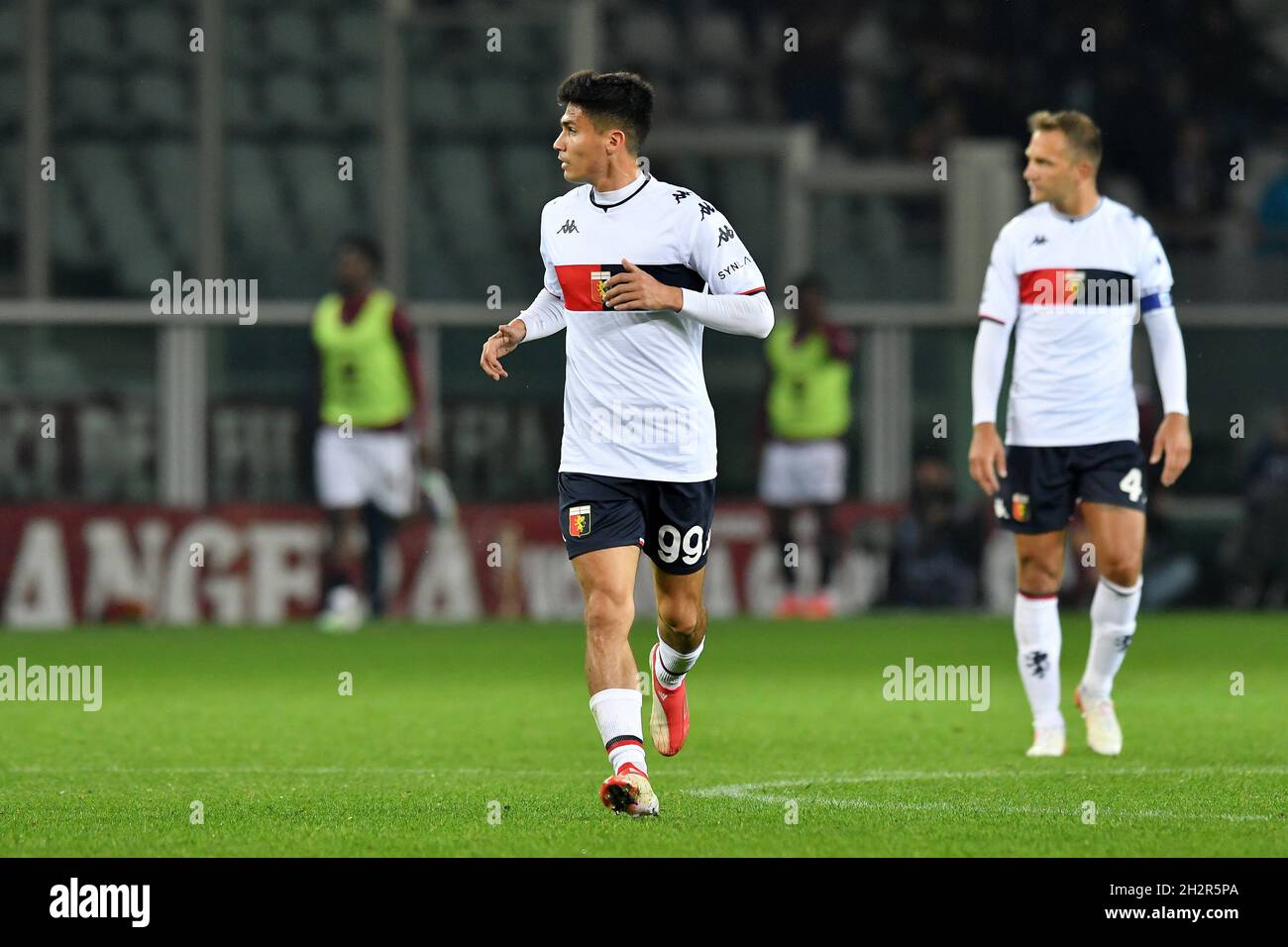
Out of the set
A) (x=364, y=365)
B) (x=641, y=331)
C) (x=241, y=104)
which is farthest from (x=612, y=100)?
(x=241, y=104)

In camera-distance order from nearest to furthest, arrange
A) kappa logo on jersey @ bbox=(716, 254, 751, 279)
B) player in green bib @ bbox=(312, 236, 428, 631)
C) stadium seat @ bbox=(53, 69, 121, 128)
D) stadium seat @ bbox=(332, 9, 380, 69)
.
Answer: kappa logo on jersey @ bbox=(716, 254, 751, 279)
player in green bib @ bbox=(312, 236, 428, 631)
stadium seat @ bbox=(53, 69, 121, 128)
stadium seat @ bbox=(332, 9, 380, 69)

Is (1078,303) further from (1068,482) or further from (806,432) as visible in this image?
(806,432)

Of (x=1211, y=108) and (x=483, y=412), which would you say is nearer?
(x=483, y=412)

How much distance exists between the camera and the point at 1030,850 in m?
5.55

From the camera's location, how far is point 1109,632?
26.9 feet

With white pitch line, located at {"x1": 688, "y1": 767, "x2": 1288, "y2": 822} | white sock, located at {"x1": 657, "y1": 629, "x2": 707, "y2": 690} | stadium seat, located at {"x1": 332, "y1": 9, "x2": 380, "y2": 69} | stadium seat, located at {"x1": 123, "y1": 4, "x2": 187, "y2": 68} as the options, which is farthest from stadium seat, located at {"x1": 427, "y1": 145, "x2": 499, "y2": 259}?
white pitch line, located at {"x1": 688, "y1": 767, "x2": 1288, "y2": 822}

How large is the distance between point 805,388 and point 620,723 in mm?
10416

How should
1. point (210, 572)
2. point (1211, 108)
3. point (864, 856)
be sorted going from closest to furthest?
1. point (864, 856)
2. point (210, 572)
3. point (1211, 108)

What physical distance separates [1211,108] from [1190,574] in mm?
8306

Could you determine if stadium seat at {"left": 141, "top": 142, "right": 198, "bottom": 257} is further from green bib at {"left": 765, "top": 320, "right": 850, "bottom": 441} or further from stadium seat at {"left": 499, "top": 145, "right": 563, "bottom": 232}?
green bib at {"left": 765, "top": 320, "right": 850, "bottom": 441}

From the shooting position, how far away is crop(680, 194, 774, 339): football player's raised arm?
6375mm

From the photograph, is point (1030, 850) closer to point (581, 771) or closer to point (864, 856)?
point (864, 856)

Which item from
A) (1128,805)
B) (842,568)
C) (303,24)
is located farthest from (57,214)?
(1128,805)

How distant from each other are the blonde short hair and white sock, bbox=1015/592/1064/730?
4.93 ft
